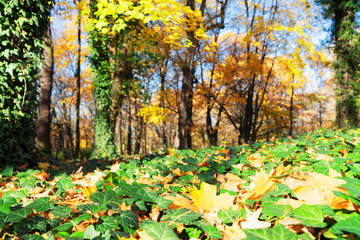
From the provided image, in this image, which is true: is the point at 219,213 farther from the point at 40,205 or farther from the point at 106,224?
the point at 40,205

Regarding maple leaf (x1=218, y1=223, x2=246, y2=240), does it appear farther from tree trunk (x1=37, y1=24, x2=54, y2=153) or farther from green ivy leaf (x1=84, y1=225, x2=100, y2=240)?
tree trunk (x1=37, y1=24, x2=54, y2=153)

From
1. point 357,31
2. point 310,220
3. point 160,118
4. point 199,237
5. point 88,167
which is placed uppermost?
point 357,31

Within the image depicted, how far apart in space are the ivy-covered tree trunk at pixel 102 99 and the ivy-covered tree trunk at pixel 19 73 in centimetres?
510

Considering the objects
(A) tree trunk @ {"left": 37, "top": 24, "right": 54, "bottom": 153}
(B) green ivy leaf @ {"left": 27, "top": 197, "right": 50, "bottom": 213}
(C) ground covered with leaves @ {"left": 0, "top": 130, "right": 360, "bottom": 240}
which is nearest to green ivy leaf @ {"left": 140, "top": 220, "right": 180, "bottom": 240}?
(C) ground covered with leaves @ {"left": 0, "top": 130, "right": 360, "bottom": 240}

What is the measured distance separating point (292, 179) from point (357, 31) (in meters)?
14.3

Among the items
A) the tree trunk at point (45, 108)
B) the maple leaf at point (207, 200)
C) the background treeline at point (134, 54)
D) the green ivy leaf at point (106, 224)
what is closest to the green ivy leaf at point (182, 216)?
the maple leaf at point (207, 200)

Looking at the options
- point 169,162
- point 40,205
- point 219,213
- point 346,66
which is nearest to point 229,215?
point 219,213

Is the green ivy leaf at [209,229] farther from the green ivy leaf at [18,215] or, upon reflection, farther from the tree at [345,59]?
the tree at [345,59]

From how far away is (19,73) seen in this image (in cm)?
427

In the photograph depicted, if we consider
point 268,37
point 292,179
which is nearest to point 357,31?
point 268,37

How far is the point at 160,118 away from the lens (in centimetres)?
1049

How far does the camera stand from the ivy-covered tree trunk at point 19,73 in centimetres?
408

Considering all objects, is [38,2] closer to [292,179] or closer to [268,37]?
[292,179]

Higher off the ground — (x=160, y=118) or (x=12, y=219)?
(x=160, y=118)
